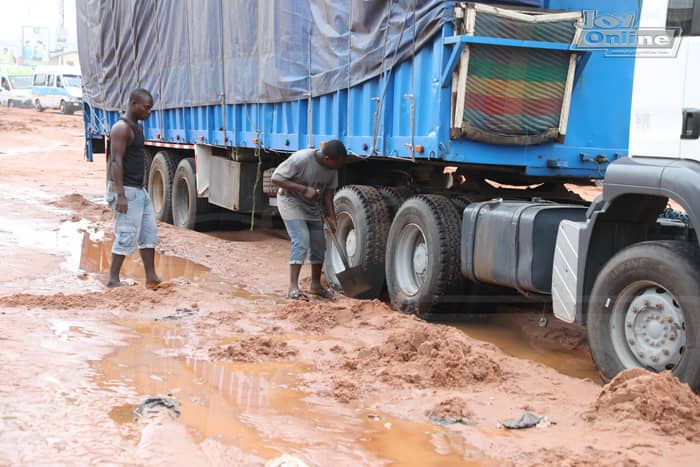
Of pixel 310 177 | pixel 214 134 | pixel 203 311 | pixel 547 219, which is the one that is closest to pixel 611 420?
pixel 547 219

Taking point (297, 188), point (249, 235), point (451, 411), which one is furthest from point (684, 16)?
point (249, 235)

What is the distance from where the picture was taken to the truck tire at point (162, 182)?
13188 millimetres

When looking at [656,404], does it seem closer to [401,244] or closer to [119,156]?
[401,244]

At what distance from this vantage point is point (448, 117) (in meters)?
6.36

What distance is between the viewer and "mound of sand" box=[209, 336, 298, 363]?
539 cm

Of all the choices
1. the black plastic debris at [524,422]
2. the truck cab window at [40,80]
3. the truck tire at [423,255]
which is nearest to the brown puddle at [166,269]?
the truck tire at [423,255]

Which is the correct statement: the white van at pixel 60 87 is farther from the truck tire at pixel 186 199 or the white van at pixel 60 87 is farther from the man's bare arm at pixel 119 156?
the man's bare arm at pixel 119 156

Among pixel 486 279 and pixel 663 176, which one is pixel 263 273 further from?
pixel 663 176

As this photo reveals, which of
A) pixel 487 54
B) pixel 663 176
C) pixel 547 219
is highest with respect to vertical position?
pixel 487 54

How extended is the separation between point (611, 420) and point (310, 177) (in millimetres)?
4102

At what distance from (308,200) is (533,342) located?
244 centimetres

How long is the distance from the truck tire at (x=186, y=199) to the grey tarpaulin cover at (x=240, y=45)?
95cm

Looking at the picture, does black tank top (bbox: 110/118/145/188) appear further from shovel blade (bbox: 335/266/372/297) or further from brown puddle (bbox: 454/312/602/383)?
brown puddle (bbox: 454/312/602/383)

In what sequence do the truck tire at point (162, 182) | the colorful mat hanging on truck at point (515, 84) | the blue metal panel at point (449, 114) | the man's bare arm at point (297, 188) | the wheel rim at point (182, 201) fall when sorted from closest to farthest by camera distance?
the colorful mat hanging on truck at point (515, 84) < the blue metal panel at point (449, 114) < the man's bare arm at point (297, 188) < the wheel rim at point (182, 201) < the truck tire at point (162, 182)
